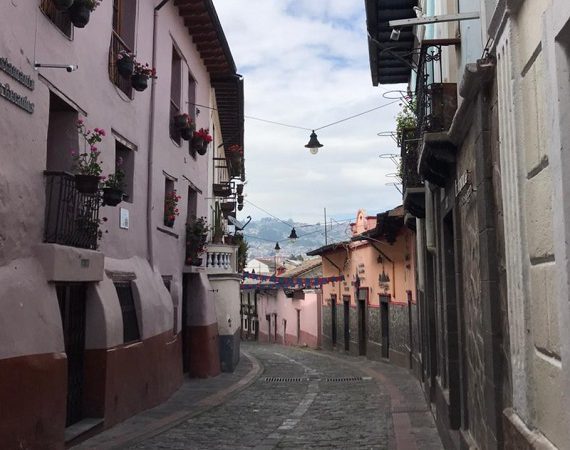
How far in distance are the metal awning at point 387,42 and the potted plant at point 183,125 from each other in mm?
4354

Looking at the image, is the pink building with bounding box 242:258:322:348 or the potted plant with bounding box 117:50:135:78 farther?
the pink building with bounding box 242:258:322:348

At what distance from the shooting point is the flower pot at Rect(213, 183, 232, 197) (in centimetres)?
1906

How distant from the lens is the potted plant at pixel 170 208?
13283mm

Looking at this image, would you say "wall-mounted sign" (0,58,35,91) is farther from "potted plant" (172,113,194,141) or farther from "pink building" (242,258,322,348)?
"pink building" (242,258,322,348)

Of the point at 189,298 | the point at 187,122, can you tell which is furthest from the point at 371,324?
the point at 187,122

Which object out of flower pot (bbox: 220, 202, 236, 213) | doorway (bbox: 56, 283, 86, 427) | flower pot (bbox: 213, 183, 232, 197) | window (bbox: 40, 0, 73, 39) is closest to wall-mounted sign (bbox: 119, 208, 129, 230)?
doorway (bbox: 56, 283, 86, 427)

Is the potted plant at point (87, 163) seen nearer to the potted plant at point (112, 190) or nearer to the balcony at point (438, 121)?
the potted plant at point (112, 190)

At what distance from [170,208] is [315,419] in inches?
221

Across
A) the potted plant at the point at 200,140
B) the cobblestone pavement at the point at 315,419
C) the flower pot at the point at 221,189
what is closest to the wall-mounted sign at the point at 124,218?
the cobblestone pavement at the point at 315,419

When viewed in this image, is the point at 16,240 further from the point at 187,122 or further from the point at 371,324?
the point at 371,324

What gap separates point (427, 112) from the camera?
746 centimetres

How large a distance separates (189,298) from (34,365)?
360 inches

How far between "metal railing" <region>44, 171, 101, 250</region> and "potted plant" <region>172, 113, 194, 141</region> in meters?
5.45

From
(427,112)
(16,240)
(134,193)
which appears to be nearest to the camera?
(16,240)
